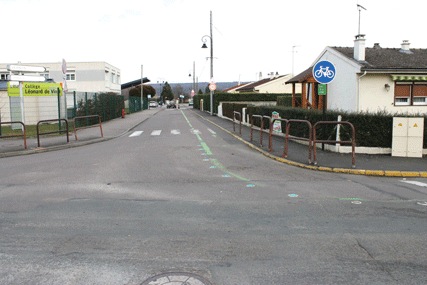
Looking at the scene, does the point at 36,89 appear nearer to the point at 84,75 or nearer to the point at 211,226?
the point at 211,226

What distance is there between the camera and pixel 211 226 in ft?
16.7

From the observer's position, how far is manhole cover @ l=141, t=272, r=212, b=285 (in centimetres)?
348

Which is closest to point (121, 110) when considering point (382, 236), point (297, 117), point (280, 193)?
point (297, 117)

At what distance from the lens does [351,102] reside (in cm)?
1980

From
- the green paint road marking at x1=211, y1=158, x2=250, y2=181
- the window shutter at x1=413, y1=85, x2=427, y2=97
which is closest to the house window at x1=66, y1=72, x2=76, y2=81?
the window shutter at x1=413, y1=85, x2=427, y2=97

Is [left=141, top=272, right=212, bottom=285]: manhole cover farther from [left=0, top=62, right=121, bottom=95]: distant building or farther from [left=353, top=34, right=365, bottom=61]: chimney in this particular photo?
[left=0, top=62, right=121, bottom=95]: distant building

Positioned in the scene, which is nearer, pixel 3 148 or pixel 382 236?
pixel 382 236

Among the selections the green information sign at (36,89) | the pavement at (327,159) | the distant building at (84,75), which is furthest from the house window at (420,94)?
the distant building at (84,75)

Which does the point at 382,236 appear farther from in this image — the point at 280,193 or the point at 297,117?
the point at 297,117

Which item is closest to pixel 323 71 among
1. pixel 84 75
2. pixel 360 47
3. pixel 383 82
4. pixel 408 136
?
pixel 408 136

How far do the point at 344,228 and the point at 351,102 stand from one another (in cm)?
1620

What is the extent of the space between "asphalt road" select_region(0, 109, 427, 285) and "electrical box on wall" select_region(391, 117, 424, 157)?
3.16 meters

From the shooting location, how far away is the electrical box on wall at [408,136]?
36.7 ft

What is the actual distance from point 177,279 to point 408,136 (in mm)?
10129
